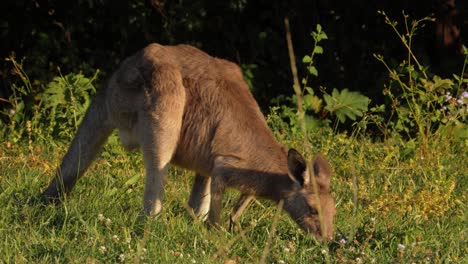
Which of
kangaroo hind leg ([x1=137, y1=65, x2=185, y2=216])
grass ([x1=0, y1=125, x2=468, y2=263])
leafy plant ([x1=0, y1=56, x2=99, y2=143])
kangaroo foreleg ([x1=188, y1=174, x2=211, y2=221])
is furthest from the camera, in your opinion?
leafy plant ([x1=0, y1=56, x2=99, y2=143])

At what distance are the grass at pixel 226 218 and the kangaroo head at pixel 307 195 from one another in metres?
0.10

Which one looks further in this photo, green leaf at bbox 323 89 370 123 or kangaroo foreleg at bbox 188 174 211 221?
green leaf at bbox 323 89 370 123

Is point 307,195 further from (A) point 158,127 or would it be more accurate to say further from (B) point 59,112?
(B) point 59,112

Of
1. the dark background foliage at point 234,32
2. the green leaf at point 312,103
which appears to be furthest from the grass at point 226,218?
the dark background foliage at point 234,32

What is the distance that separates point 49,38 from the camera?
954cm

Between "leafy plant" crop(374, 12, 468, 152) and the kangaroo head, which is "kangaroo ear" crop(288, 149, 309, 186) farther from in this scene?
"leafy plant" crop(374, 12, 468, 152)

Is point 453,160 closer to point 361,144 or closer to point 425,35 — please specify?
point 361,144

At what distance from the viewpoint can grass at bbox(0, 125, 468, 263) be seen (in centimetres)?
509

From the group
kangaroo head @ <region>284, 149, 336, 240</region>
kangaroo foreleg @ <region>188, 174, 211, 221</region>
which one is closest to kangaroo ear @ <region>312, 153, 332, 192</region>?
kangaroo head @ <region>284, 149, 336, 240</region>

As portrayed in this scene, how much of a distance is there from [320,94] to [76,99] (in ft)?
8.53

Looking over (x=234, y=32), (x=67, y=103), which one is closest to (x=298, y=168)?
(x=67, y=103)

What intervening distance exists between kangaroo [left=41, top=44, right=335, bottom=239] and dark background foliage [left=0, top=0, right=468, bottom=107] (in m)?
2.95

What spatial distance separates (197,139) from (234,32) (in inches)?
147

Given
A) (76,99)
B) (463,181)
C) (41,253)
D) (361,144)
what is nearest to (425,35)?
(361,144)
